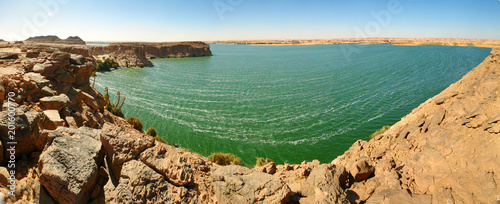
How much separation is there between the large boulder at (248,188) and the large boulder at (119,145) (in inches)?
119

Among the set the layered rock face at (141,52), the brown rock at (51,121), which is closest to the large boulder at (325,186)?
the brown rock at (51,121)

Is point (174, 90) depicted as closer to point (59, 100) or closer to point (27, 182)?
point (59, 100)

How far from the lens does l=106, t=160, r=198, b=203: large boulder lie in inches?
251

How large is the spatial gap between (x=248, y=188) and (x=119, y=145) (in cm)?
488

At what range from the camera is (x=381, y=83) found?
40.9m

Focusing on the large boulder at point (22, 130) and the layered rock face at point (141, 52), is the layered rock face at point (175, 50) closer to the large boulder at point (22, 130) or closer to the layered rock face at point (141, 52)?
the layered rock face at point (141, 52)

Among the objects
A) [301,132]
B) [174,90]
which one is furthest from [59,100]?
[174,90]

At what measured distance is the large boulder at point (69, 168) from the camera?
5.86 m

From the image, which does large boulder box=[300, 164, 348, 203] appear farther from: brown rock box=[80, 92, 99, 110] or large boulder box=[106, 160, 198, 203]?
brown rock box=[80, 92, 99, 110]

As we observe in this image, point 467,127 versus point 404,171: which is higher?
point 467,127

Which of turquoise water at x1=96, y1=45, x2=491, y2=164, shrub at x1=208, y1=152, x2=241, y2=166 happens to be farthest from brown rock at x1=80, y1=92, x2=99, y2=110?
shrub at x1=208, y1=152, x2=241, y2=166

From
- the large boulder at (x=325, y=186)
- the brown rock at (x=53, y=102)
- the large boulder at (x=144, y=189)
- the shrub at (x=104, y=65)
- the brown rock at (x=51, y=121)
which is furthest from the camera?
the shrub at (x=104, y=65)

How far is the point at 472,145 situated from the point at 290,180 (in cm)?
719

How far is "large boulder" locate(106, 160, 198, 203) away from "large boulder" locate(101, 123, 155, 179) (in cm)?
34
